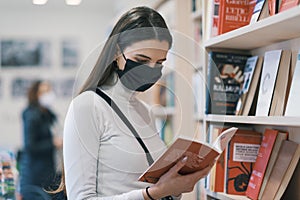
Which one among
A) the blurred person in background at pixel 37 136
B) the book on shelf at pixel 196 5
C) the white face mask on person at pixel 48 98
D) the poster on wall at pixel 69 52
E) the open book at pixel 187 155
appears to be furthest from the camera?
the poster on wall at pixel 69 52

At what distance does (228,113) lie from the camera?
1.68 m

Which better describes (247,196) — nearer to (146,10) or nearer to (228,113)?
(228,113)

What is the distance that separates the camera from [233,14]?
1.64 meters

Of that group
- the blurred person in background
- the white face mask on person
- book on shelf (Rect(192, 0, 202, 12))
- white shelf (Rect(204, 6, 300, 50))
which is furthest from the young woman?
the white face mask on person

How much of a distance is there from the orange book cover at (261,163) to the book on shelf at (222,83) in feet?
0.54

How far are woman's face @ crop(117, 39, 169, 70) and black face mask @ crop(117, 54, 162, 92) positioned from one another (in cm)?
1

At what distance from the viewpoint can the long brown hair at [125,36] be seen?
55.1 inches

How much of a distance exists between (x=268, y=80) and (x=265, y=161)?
0.27 metres

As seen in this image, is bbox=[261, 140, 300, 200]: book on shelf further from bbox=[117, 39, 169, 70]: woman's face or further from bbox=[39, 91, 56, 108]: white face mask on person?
bbox=[39, 91, 56, 108]: white face mask on person

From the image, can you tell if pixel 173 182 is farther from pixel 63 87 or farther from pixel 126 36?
pixel 63 87

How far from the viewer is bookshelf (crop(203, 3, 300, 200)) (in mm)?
1269

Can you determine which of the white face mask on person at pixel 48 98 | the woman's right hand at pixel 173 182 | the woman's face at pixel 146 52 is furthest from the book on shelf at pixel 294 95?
the white face mask on person at pixel 48 98

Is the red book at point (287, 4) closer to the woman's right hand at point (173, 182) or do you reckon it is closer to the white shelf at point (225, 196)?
the woman's right hand at point (173, 182)

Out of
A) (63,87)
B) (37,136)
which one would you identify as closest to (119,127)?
(37,136)
